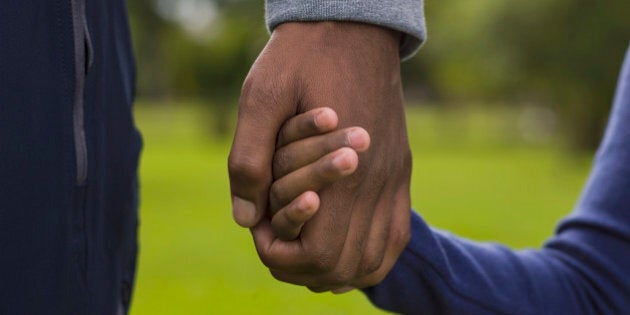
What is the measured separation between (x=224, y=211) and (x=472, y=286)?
32.0ft

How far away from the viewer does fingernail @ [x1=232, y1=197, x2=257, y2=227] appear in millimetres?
1365

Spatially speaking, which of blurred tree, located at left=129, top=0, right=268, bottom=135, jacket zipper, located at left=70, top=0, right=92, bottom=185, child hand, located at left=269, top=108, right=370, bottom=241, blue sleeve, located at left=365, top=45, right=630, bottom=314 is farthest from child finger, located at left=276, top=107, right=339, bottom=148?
blurred tree, located at left=129, top=0, right=268, bottom=135

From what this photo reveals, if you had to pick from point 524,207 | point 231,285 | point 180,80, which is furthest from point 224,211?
point 180,80

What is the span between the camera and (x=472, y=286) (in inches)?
71.1

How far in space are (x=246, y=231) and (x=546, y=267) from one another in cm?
810

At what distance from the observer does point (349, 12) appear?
4.46 feet

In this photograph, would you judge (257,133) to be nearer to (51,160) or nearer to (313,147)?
(313,147)

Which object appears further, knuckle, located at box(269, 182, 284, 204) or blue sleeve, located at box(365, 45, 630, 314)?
blue sleeve, located at box(365, 45, 630, 314)

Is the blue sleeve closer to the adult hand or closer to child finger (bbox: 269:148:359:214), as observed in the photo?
the adult hand

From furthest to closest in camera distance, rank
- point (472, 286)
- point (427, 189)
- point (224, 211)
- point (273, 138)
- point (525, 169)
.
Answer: point (525, 169), point (427, 189), point (224, 211), point (472, 286), point (273, 138)

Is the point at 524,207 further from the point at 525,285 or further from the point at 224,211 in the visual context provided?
the point at 525,285

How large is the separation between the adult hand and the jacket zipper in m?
0.24

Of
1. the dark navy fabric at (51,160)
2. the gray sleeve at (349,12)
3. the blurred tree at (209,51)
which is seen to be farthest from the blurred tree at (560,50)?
the dark navy fabric at (51,160)

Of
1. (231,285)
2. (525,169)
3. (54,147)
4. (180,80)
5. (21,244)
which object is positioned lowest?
(180,80)
